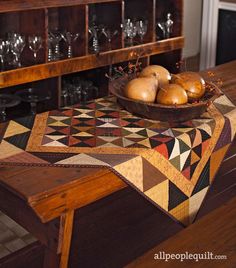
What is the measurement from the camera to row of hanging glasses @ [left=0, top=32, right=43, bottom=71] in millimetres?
3072

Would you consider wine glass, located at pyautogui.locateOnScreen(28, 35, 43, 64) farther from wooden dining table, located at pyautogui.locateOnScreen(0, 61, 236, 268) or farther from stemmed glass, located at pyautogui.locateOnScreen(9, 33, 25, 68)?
wooden dining table, located at pyautogui.locateOnScreen(0, 61, 236, 268)

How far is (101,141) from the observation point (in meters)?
1.86

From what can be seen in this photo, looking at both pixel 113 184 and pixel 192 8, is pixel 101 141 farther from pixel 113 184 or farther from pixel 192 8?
pixel 192 8

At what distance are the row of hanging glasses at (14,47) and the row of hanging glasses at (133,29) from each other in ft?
2.41

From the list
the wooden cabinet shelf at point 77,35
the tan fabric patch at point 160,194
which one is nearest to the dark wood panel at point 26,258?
the tan fabric patch at point 160,194

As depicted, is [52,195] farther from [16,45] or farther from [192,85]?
[16,45]

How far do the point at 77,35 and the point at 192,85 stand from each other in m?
1.42

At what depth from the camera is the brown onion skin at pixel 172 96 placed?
200 centimetres

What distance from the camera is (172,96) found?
6.57 ft

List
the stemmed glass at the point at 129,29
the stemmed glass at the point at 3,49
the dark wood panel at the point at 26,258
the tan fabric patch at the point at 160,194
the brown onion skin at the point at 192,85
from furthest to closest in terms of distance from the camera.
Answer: the stemmed glass at the point at 129,29 < the stemmed glass at the point at 3,49 < the dark wood panel at the point at 26,258 < the brown onion skin at the point at 192,85 < the tan fabric patch at the point at 160,194

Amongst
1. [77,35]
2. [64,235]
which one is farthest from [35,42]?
[64,235]

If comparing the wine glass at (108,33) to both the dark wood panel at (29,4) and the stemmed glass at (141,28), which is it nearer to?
the stemmed glass at (141,28)

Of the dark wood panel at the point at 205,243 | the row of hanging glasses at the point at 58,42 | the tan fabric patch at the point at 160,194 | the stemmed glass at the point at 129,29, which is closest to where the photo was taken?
the dark wood panel at the point at 205,243

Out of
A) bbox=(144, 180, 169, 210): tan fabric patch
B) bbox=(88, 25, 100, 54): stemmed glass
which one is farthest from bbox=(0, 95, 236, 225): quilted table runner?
bbox=(88, 25, 100, 54): stemmed glass
